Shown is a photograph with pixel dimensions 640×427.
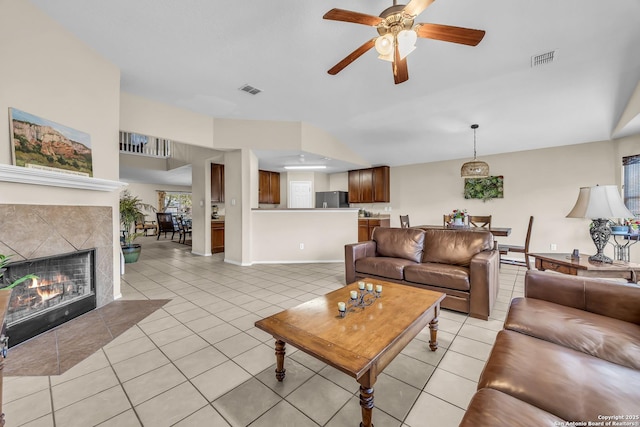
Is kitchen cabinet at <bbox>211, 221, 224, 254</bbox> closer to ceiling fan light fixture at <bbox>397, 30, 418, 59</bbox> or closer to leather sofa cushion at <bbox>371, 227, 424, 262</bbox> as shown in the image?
leather sofa cushion at <bbox>371, 227, 424, 262</bbox>

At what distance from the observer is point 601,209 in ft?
7.32

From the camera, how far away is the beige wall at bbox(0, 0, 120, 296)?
2053 mm

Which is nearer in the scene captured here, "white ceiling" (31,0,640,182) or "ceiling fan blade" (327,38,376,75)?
"ceiling fan blade" (327,38,376,75)

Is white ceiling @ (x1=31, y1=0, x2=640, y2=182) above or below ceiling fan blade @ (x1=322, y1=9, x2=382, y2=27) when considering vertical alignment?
above

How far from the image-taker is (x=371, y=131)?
5121 mm

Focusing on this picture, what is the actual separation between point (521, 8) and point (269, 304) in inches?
146

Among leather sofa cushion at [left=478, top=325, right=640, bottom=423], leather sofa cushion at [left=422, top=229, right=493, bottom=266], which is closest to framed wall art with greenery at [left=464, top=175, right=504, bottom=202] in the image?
leather sofa cushion at [left=422, top=229, right=493, bottom=266]

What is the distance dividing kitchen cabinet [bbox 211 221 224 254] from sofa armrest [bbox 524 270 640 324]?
5.96 meters

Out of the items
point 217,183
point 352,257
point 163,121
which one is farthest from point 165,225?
point 352,257

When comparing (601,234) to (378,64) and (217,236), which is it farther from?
(217,236)

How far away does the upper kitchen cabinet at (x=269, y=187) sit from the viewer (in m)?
6.97

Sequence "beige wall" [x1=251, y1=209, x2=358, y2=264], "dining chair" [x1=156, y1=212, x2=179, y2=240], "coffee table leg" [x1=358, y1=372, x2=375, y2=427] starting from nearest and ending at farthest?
1. "coffee table leg" [x1=358, y1=372, x2=375, y2=427]
2. "beige wall" [x1=251, y1=209, x2=358, y2=264]
3. "dining chair" [x1=156, y1=212, x2=179, y2=240]

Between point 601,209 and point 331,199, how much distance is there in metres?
4.97

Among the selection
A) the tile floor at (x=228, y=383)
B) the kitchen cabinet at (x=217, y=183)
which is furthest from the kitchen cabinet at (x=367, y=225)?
the tile floor at (x=228, y=383)
